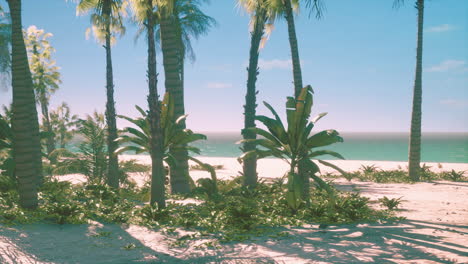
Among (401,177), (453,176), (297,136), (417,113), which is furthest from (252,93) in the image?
(453,176)

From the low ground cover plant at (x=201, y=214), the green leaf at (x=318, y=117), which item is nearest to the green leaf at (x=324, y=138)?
the green leaf at (x=318, y=117)

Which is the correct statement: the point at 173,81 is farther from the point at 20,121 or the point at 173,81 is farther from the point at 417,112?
the point at 417,112

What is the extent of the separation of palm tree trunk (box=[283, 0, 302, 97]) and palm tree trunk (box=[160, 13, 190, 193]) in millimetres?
3620

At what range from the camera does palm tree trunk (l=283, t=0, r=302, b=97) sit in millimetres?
9000

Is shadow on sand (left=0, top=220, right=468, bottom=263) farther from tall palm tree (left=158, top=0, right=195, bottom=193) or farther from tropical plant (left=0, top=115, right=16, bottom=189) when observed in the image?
tropical plant (left=0, top=115, right=16, bottom=189)

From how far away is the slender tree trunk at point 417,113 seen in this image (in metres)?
13.8

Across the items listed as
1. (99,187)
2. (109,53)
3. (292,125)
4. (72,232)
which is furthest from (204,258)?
(109,53)

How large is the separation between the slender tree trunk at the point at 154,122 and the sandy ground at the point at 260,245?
140 cm

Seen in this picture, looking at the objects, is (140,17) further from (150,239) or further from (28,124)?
(150,239)

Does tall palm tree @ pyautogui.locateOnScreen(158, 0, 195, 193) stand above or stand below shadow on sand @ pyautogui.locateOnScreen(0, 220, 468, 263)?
above

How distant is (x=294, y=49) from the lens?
30.1 ft

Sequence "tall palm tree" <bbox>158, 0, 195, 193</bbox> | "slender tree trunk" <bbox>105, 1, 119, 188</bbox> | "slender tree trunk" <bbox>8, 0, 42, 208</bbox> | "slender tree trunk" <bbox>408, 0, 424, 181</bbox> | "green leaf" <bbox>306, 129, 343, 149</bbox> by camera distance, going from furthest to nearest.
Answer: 1. "slender tree trunk" <bbox>408, 0, 424, 181</bbox>
2. "slender tree trunk" <bbox>105, 1, 119, 188</bbox>
3. "tall palm tree" <bbox>158, 0, 195, 193</bbox>
4. "green leaf" <bbox>306, 129, 343, 149</bbox>
5. "slender tree trunk" <bbox>8, 0, 42, 208</bbox>

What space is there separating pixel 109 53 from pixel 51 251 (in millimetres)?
7521

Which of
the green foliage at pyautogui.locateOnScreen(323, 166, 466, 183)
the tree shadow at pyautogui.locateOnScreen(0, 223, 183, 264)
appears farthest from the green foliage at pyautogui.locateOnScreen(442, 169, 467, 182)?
the tree shadow at pyautogui.locateOnScreen(0, 223, 183, 264)
